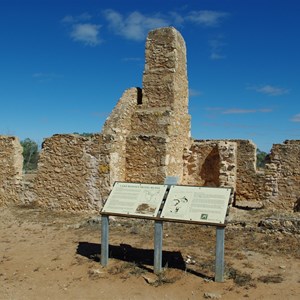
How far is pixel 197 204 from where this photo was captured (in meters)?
6.01

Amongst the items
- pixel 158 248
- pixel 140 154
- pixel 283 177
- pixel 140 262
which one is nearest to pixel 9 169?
pixel 140 154

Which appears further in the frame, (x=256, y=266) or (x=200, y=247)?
(x=200, y=247)

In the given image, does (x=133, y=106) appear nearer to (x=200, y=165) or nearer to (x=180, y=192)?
(x=200, y=165)

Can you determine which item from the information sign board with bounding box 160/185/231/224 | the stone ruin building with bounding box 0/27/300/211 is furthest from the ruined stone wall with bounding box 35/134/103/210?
the information sign board with bounding box 160/185/231/224

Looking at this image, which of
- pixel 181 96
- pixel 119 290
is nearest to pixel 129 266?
pixel 119 290

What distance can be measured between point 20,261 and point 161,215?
2.77 meters

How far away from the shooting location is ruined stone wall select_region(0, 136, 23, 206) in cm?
1174

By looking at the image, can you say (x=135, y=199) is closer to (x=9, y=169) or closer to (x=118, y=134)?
(x=118, y=134)

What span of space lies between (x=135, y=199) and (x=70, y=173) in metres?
4.93

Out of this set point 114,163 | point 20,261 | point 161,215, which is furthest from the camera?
point 114,163

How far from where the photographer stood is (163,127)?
11203 mm

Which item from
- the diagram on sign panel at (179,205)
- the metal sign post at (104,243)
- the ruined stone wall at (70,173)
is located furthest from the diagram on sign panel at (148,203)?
the ruined stone wall at (70,173)

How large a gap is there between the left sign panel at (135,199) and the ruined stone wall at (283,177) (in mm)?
7812

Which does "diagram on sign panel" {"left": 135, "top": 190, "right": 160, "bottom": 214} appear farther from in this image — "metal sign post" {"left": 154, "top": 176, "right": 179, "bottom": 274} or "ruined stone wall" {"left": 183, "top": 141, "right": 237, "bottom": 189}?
"ruined stone wall" {"left": 183, "top": 141, "right": 237, "bottom": 189}
